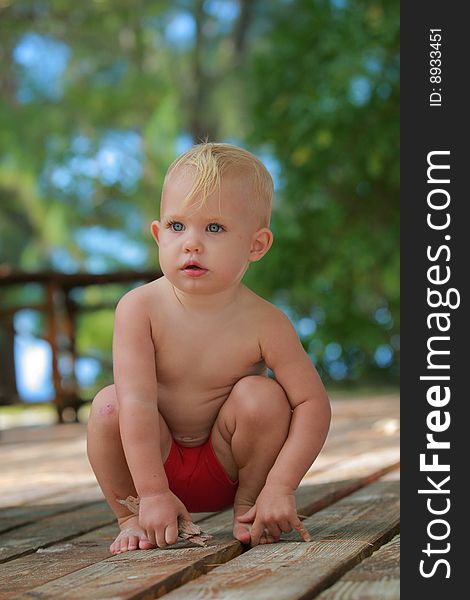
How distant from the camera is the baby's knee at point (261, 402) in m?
1.75

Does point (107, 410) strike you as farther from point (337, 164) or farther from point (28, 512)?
point (337, 164)

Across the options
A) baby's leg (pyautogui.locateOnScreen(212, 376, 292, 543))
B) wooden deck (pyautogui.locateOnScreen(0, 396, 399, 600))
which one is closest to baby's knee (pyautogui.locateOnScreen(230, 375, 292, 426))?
baby's leg (pyautogui.locateOnScreen(212, 376, 292, 543))

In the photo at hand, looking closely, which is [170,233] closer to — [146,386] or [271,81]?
[146,386]

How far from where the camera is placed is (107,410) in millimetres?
1775

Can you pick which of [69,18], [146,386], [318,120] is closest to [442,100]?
[146,386]

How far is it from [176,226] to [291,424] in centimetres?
40

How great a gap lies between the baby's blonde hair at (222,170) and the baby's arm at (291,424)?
0.67 ft

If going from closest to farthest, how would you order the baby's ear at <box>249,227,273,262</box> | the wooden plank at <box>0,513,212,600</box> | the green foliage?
the wooden plank at <box>0,513,212,600</box>
the baby's ear at <box>249,227,273,262</box>
the green foliage

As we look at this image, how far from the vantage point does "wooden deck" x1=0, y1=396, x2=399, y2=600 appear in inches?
50.0

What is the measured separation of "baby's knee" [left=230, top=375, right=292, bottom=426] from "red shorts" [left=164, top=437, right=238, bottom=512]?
141 millimetres

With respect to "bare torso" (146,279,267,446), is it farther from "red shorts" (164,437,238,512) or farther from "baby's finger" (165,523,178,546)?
"baby's finger" (165,523,178,546)

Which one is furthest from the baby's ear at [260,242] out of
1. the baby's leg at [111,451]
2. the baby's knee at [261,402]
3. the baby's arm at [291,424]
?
the baby's leg at [111,451]

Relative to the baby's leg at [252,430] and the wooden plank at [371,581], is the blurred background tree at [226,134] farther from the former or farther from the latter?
the wooden plank at [371,581]

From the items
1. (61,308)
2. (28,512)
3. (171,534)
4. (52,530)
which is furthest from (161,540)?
(61,308)
